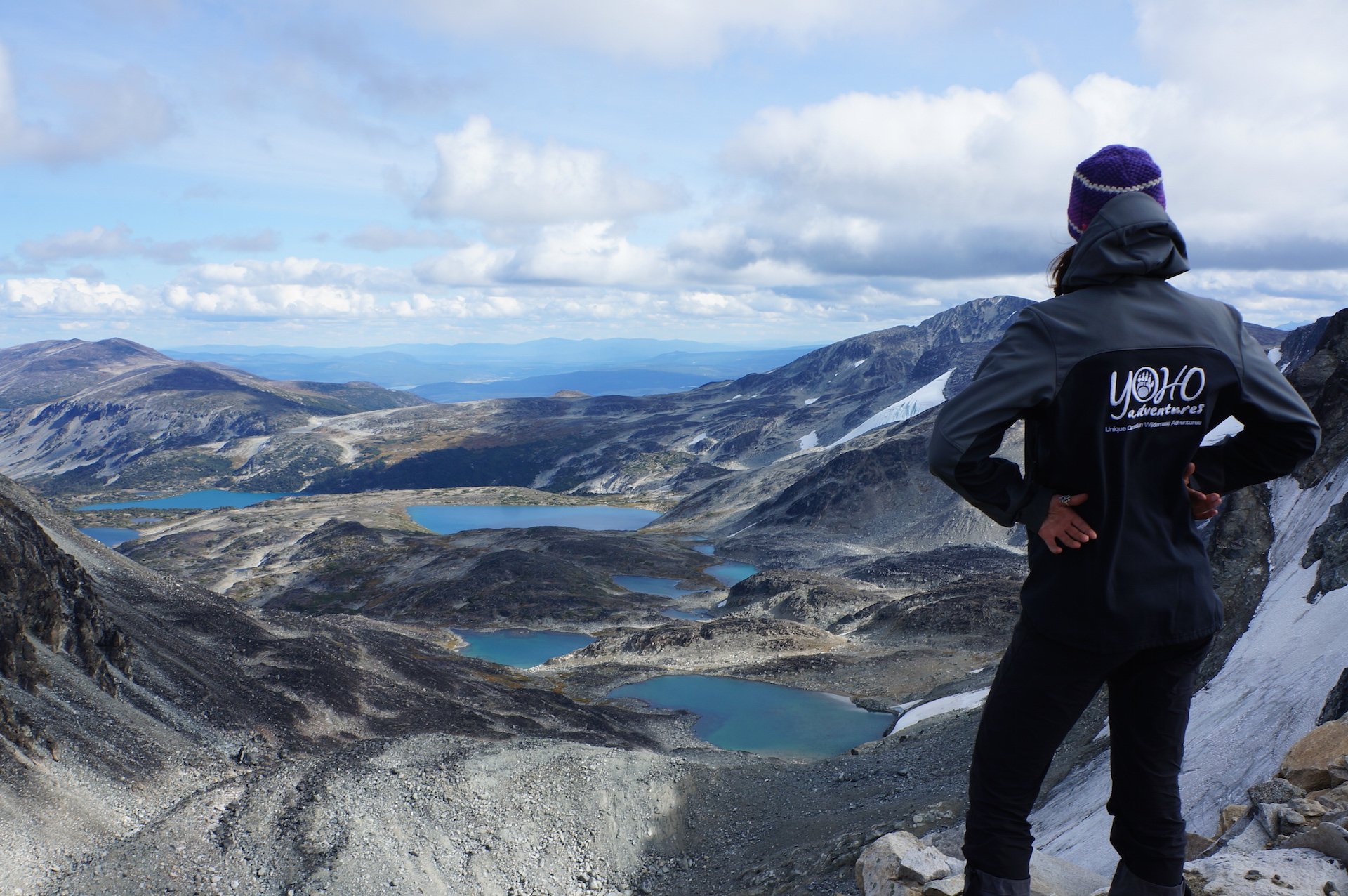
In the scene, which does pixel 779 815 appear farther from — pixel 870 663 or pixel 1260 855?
pixel 870 663

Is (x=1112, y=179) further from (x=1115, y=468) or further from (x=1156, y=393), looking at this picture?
(x=1115, y=468)

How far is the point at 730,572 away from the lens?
10119 cm

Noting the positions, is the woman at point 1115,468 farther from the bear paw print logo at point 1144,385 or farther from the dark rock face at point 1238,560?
the dark rock face at point 1238,560

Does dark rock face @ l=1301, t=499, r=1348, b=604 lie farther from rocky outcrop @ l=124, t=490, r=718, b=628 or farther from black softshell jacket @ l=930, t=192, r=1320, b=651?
rocky outcrop @ l=124, t=490, r=718, b=628

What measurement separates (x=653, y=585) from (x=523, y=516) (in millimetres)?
75134

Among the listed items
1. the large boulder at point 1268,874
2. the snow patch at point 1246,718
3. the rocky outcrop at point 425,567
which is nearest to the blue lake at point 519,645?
the rocky outcrop at point 425,567

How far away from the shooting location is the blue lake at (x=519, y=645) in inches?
2689

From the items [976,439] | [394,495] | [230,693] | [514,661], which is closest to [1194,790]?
[976,439]

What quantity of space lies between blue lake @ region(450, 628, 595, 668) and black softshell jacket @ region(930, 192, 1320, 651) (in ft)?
210

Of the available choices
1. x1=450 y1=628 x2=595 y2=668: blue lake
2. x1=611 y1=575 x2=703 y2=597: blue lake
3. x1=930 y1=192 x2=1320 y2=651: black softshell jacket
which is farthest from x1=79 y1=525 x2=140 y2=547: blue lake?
x1=930 y1=192 x2=1320 y2=651: black softshell jacket

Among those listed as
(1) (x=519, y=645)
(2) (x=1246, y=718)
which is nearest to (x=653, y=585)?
(1) (x=519, y=645)

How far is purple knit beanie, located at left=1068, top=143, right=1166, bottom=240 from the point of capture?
4887 millimetres

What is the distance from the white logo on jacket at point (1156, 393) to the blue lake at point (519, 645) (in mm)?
64357

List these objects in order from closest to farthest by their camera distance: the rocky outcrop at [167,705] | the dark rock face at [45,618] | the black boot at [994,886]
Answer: the black boot at [994,886] < the rocky outcrop at [167,705] < the dark rock face at [45,618]
